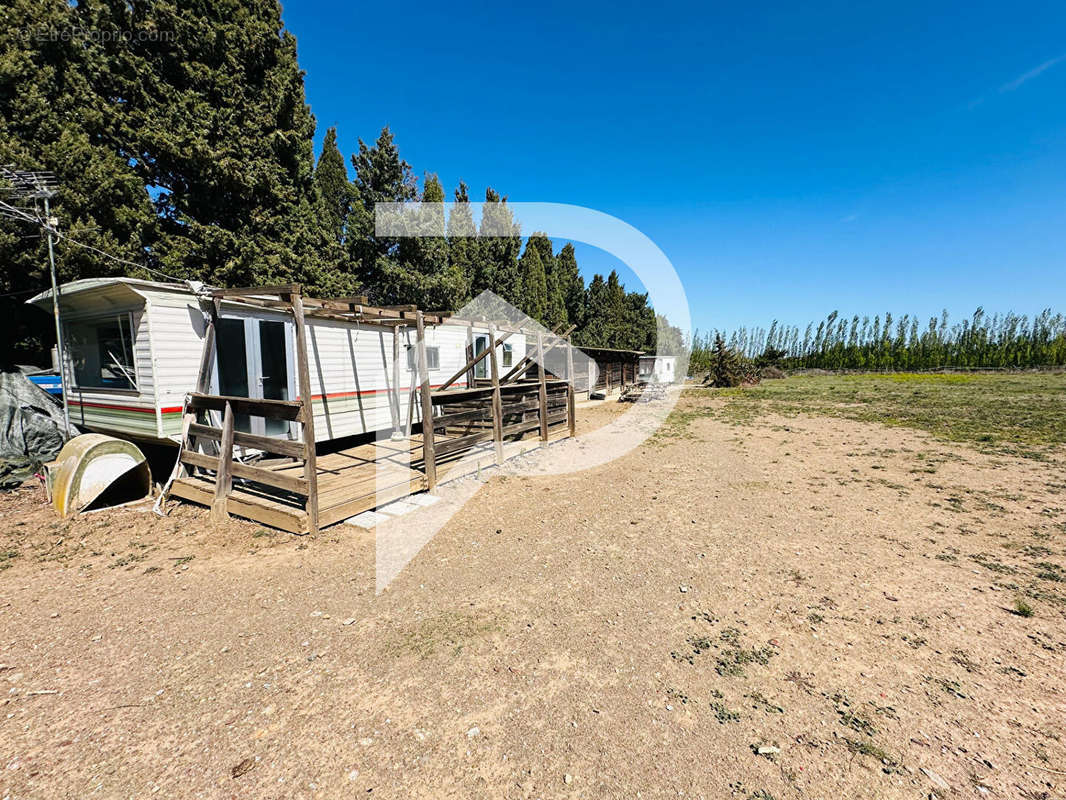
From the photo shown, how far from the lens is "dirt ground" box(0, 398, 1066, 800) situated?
6.74 feet

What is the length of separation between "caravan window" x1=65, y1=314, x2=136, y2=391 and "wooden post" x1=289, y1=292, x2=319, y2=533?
140 inches

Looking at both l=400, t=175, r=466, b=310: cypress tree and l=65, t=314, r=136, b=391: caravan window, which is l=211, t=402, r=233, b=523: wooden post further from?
l=400, t=175, r=466, b=310: cypress tree

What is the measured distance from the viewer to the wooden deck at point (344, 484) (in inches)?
195

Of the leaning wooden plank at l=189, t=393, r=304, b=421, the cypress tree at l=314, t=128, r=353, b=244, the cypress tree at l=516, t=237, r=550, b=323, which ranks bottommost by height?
the leaning wooden plank at l=189, t=393, r=304, b=421

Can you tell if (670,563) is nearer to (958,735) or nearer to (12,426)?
(958,735)

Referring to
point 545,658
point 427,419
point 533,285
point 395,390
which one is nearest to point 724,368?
point 533,285

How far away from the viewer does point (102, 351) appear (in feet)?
23.0

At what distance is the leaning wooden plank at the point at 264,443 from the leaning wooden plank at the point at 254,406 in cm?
26

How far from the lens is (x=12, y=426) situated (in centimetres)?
694

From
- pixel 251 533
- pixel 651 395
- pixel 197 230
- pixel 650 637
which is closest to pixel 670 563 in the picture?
pixel 650 637

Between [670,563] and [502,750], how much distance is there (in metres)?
2.52

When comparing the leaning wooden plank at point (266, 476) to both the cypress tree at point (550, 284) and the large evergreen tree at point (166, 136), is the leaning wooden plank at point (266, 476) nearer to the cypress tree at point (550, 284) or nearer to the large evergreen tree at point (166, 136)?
the large evergreen tree at point (166, 136)

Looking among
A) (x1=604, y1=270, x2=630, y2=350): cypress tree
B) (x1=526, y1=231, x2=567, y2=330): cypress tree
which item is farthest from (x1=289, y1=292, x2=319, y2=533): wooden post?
(x1=604, y1=270, x2=630, y2=350): cypress tree

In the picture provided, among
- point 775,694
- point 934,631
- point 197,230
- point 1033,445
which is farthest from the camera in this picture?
point 197,230
